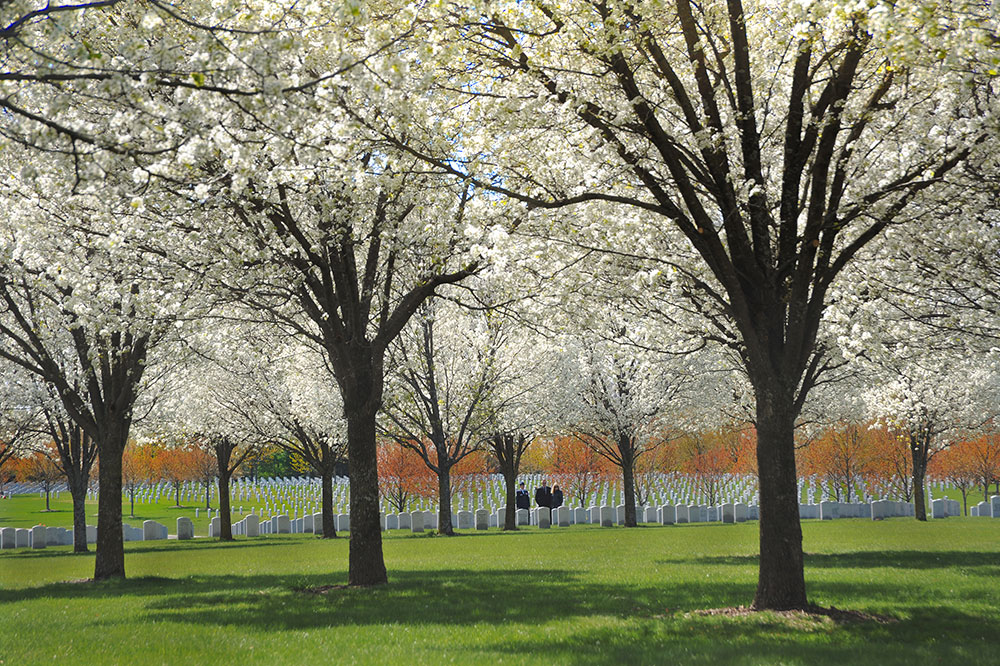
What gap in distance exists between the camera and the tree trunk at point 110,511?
1561 centimetres

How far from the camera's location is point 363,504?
1298 cm

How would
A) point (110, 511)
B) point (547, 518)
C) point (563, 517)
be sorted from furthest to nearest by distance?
point (563, 517) → point (547, 518) → point (110, 511)

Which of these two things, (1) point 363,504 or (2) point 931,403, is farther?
(2) point 931,403

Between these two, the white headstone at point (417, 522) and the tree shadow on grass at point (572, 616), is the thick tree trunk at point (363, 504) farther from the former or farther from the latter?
the white headstone at point (417, 522)

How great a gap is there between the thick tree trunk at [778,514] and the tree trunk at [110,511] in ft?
37.8

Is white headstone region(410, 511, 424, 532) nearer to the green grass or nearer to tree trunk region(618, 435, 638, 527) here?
tree trunk region(618, 435, 638, 527)

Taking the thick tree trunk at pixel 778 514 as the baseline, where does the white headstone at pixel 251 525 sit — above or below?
below

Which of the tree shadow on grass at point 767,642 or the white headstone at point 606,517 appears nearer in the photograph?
the tree shadow on grass at point 767,642

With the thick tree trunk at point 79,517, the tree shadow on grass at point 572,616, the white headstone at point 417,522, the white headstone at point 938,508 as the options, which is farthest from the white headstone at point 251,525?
the white headstone at point 938,508

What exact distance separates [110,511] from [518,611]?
29.4ft

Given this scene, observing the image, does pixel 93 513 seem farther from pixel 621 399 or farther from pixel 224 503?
pixel 621 399

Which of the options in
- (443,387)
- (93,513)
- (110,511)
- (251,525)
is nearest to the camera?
(110,511)

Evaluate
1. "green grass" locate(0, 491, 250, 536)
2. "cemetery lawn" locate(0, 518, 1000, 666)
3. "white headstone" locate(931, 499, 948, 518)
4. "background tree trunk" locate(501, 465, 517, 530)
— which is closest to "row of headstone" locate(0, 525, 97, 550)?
"green grass" locate(0, 491, 250, 536)

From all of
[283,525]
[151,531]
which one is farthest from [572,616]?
[283,525]
